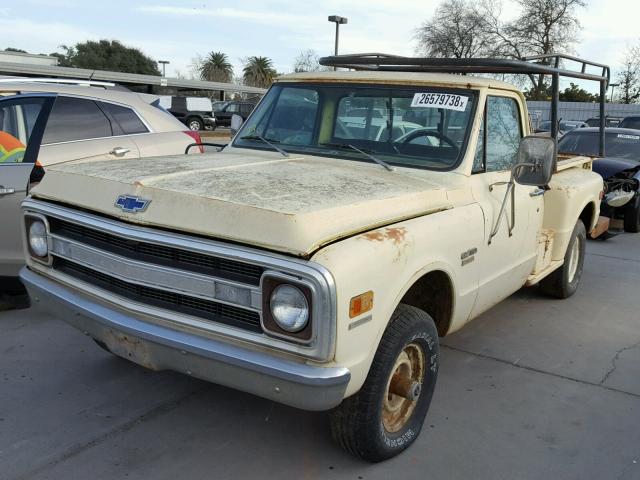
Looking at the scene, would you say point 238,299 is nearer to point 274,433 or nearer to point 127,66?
point 274,433

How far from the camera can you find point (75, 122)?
584cm

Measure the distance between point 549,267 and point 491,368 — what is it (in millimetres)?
1243

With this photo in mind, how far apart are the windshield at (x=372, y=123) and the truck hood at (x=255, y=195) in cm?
22

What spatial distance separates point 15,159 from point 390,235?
12.3ft

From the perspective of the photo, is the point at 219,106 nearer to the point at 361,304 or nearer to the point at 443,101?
the point at 443,101

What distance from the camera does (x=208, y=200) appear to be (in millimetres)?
2725

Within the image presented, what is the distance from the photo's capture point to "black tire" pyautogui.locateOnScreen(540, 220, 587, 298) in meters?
5.62

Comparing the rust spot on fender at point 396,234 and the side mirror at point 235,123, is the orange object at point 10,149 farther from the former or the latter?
the rust spot on fender at point 396,234

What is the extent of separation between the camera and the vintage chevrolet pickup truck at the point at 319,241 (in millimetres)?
2527

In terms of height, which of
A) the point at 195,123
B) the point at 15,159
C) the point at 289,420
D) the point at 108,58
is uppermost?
the point at 108,58

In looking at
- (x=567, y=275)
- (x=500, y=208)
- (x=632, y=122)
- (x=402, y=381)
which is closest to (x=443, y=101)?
(x=500, y=208)

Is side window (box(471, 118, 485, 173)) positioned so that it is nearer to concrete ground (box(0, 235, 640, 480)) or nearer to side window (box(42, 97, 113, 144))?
concrete ground (box(0, 235, 640, 480))

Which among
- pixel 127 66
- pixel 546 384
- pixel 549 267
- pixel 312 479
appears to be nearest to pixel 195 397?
pixel 312 479

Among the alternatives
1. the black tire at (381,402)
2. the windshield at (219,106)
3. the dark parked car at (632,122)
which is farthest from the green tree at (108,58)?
the black tire at (381,402)
